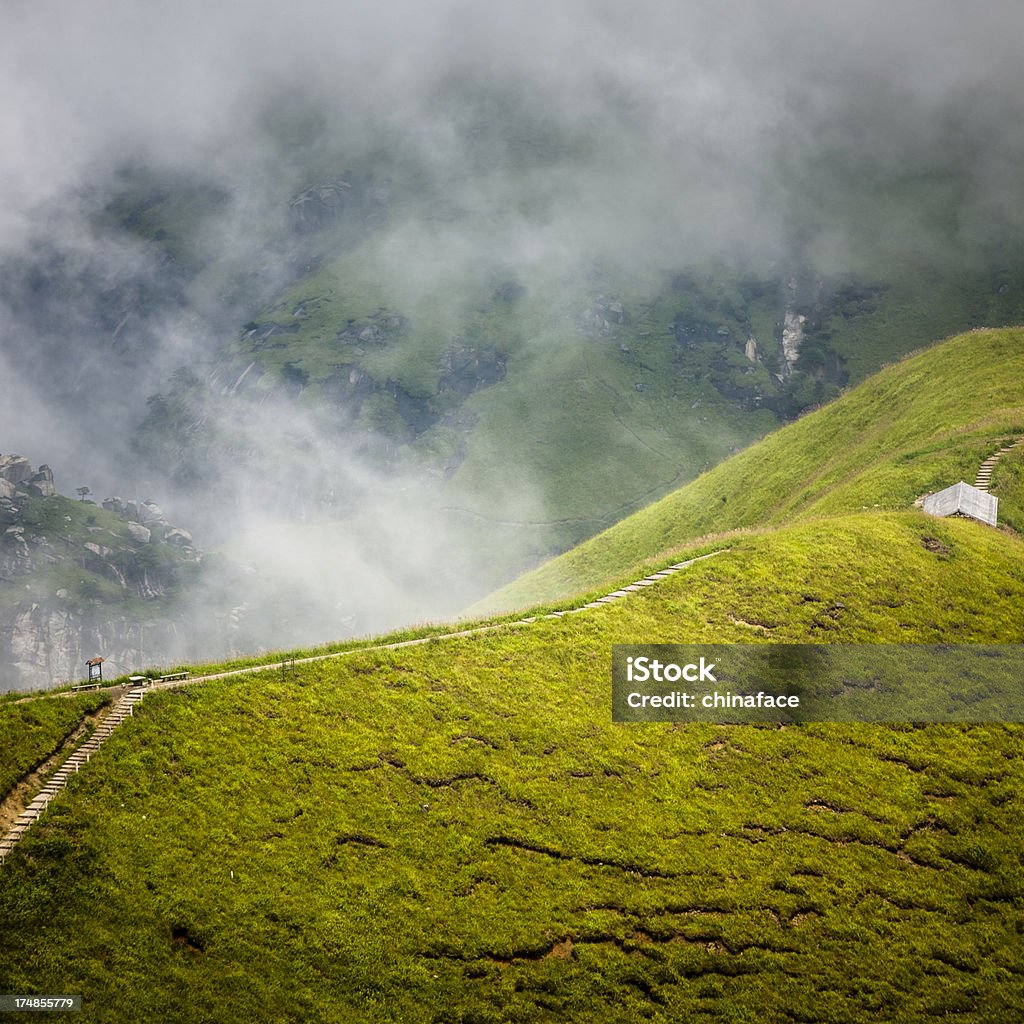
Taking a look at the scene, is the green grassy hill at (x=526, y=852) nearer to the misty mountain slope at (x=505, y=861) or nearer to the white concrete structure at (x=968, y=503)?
the misty mountain slope at (x=505, y=861)

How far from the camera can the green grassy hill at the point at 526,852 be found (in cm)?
3059

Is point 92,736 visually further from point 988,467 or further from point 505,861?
point 988,467

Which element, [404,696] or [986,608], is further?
[986,608]

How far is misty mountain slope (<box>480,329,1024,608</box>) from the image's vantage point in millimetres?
70500

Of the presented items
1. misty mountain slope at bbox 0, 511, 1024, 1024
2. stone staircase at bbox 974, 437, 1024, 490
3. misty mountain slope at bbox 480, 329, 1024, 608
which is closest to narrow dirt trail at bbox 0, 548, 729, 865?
misty mountain slope at bbox 0, 511, 1024, 1024

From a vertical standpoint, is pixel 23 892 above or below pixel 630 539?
below

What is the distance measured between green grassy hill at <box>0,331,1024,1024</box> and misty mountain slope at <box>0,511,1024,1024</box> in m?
0.10

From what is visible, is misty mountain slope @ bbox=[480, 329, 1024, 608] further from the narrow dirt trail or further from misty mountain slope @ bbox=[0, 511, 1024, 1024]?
A: misty mountain slope @ bbox=[0, 511, 1024, 1024]

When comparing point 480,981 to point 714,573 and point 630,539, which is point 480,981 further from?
point 630,539

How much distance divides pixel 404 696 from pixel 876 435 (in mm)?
61431

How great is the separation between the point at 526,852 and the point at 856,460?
192ft

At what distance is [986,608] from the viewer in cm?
5041

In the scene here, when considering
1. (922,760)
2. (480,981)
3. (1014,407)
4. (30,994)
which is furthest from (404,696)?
(1014,407)

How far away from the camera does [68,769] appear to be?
123ft
